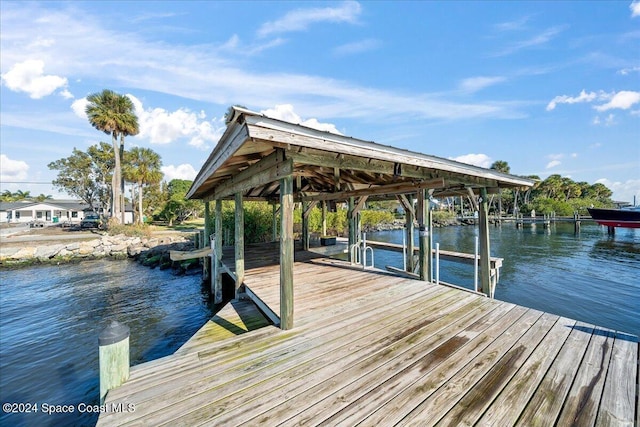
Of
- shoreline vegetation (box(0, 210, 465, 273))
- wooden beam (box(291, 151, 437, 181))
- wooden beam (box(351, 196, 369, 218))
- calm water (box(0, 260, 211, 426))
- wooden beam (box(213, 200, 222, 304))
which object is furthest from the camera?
shoreline vegetation (box(0, 210, 465, 273))

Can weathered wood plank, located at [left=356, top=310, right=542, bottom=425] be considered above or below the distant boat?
below

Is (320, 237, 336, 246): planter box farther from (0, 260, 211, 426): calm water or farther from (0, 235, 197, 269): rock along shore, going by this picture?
(0, 235, 197, 269): rock along shore

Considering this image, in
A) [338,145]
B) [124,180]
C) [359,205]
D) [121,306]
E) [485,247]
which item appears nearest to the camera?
[338,145]

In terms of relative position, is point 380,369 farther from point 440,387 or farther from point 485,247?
point 485,247

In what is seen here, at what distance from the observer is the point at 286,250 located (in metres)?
3.21

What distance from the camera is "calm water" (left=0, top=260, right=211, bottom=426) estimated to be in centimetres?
428

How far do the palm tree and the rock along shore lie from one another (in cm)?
1096

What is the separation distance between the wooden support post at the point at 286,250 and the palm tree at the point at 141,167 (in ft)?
98.6

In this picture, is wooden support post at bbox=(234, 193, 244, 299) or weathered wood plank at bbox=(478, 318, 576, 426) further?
wooden support post at bbox=(234, 193, 244, 299)

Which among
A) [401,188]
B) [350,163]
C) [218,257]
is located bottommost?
[218,257]

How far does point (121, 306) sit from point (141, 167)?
24.1 metres

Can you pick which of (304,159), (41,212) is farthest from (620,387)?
(41,212)

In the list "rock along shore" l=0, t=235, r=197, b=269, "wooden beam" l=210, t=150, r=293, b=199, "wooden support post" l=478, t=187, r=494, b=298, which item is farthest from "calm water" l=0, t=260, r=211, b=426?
"wooden support post" l=478, t=187, r=494, b=298

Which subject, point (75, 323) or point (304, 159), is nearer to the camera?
point (304, 159)
